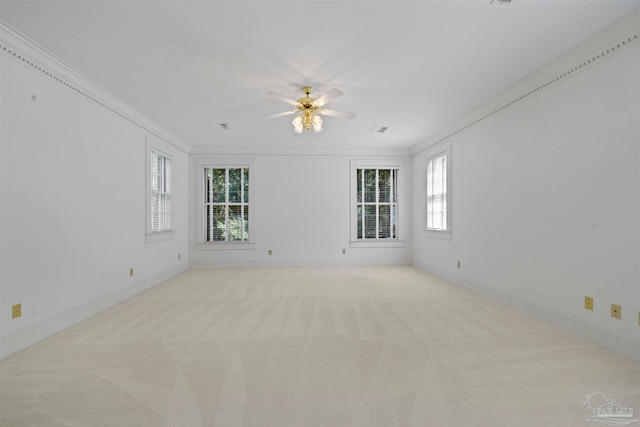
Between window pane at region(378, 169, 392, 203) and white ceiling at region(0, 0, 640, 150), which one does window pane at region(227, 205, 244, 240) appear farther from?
window pane at region(378, 169, 392, 203)

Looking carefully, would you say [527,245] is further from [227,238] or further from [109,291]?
[227,238]

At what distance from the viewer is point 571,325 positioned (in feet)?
8.77

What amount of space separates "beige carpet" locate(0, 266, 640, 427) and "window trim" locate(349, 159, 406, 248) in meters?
2.96

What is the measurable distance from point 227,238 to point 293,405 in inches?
196

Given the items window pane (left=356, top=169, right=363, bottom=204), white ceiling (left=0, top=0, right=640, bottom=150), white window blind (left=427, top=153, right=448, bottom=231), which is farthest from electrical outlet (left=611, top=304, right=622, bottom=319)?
window pane (left=356, top=169, right=363, bottom=204)

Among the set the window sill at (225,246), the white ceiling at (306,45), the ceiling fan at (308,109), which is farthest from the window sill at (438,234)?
the window sill at (225,246)

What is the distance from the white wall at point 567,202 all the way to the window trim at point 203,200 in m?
4.11

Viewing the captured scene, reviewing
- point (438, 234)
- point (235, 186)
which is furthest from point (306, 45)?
point (235, 186)

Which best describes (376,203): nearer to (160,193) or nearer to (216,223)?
(216,223)

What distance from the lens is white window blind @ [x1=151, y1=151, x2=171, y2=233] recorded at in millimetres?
4766

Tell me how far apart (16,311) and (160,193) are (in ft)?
9.26

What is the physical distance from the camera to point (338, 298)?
150 inches

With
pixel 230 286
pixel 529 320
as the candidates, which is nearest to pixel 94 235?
A: pixel 230 286

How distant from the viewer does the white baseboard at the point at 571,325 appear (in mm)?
2209
